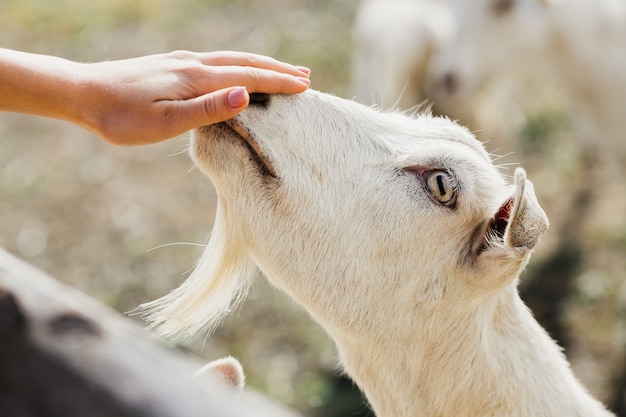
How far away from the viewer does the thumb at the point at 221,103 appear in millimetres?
1682

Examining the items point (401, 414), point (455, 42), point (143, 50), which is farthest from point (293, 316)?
point (143, 50)

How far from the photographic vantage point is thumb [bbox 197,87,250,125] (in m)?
1.68

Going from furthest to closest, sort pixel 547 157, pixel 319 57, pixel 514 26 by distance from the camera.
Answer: pixel 319 57 < pixel 547 157 < pixel 514 26

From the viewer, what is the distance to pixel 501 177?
2031 millimetres

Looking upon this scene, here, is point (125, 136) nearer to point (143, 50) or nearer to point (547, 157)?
point (547, 157)

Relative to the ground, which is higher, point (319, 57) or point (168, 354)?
point (319, 57)

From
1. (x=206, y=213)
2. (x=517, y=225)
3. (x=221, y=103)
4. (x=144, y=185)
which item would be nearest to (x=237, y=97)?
(x=221, y=103)

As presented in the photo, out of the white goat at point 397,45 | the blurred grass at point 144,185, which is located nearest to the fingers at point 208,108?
the blurred grass at point 144,185

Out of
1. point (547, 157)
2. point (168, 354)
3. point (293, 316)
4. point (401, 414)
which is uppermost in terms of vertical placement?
point (547, 157)

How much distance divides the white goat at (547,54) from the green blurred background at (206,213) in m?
0.57

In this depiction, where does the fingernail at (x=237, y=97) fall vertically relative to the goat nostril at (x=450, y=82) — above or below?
below

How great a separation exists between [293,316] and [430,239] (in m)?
2.71

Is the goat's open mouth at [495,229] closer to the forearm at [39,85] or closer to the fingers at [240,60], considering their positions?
the fingers at [240,60]

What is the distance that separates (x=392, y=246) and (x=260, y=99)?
0.49 m
